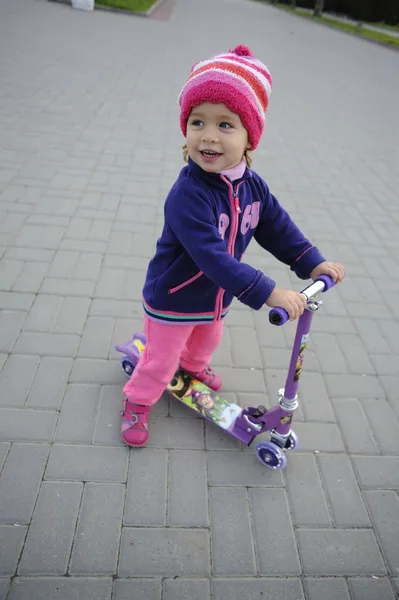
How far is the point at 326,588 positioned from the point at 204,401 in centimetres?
100

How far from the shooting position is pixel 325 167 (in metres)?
6.04

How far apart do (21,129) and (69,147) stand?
82 cm

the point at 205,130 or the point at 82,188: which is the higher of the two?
the point at 205,130

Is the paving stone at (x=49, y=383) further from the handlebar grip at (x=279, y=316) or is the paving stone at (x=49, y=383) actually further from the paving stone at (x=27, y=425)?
the handlebar grip at (x=279, y=316)

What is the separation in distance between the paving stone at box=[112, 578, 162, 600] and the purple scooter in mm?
775

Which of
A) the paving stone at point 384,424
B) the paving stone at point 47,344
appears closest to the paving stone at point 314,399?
the paving stone at point 384,424

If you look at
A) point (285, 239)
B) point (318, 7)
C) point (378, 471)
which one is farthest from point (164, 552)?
point (318, 7)

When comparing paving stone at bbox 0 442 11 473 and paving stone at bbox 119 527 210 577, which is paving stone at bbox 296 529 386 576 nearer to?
paving stone at bbox 119 527 210 577

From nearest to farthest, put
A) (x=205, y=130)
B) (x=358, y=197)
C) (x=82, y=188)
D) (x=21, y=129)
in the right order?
(x=205, y=130) < (x=82, y=188) < (x=358, y=197) < (x=21, y=129)

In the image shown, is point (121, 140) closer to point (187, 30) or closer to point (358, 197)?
point (358, 197)

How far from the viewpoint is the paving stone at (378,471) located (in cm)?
222

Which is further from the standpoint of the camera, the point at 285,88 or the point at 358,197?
the point at 285,88

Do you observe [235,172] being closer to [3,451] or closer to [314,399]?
[314,399]

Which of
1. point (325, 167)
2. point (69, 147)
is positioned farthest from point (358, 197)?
point (69, 147)
